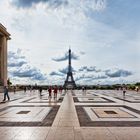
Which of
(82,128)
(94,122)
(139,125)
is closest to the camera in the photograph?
(82,128)

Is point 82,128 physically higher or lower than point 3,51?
lower

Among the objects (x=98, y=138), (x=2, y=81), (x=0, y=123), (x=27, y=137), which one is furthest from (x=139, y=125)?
(x=2, y=81)

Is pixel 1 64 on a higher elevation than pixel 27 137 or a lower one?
higher

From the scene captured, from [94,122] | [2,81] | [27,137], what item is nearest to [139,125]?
[94,122]

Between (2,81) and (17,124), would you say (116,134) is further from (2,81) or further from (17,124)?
(2,81)

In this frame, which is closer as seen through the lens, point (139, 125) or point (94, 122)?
point (139, 125)

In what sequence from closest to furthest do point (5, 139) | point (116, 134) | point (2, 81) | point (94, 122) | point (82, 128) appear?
point (5, 139) < point (116, 134) < point (82, 128) < point (94, 122) < point (2, 81)

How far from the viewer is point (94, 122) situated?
13047 millimetres

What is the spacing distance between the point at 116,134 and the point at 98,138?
91cm

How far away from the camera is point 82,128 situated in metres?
11.4

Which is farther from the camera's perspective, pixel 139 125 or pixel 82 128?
pixel 139 125

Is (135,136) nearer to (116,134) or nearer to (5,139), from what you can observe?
(116,134)

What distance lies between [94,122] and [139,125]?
6.32 feet

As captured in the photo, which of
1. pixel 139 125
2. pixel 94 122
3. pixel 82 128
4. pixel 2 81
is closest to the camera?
pixel 82 128
